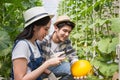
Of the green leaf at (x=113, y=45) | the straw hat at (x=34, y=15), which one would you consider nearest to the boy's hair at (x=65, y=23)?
the green leaf at (x=113, y=45)

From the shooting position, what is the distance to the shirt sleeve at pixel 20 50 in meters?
2.54

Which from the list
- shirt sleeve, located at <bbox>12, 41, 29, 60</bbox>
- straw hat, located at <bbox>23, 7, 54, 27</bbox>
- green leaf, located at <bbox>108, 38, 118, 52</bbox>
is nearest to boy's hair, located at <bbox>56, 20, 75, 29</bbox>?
green leaf, located at <bbox>108, 38, 118, 52</bbox>

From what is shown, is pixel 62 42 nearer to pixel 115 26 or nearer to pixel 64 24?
pixel 64 24

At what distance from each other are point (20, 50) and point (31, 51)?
0.10 m

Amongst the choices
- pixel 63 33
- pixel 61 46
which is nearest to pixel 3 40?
pixel 63 33

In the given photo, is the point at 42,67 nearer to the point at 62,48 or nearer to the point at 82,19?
the point at 62,48

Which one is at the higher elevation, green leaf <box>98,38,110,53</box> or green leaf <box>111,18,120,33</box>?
green leaf <box>111,18,120,33</box>

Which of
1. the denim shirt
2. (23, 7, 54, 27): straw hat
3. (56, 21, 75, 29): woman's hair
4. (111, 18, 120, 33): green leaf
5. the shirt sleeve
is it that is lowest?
the denim shirt

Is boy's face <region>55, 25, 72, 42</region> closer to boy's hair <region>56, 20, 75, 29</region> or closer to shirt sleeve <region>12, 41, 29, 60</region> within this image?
boy's hair <region>56, 20, 75, 29</region>

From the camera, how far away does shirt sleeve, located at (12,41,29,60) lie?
254 centimetres

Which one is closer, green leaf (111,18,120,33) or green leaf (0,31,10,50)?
green leaf (111,18,120,33)

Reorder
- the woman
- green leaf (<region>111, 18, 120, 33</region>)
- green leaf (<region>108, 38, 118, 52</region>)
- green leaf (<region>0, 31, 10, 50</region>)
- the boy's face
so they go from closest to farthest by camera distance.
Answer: green leaf (<region>111, 18, 120, 33</region>), the woman, green leaf (<region>108, 38, 118, 52</region>), green leaf (<region>0, 31, 10, 50</region>), the boy's face

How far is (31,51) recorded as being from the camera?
8.65 feet

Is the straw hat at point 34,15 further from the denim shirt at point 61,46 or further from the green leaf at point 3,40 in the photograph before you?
the denim shirt at point 61,46
